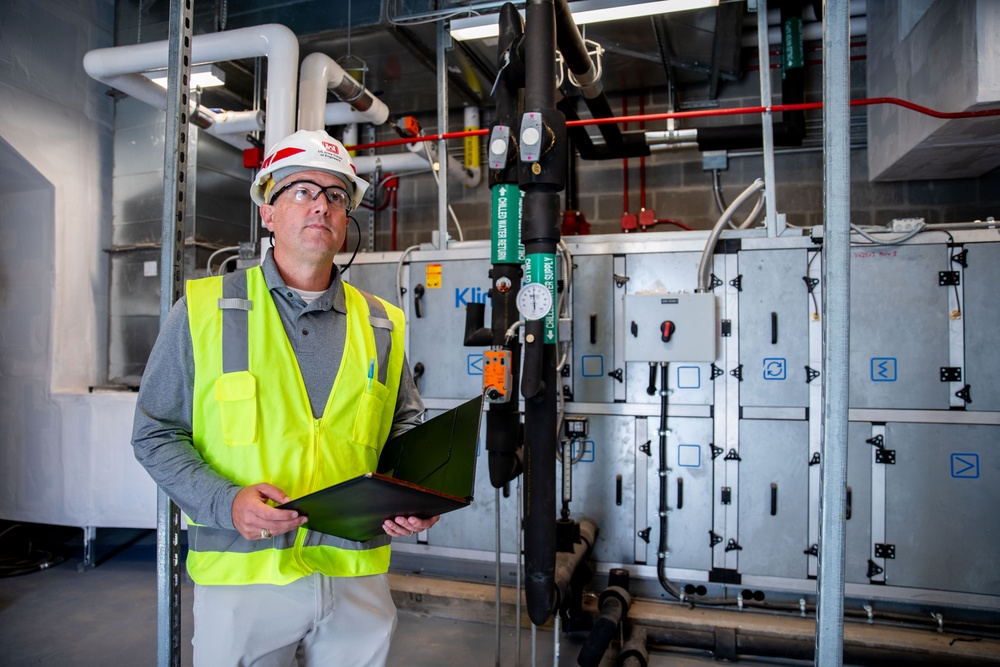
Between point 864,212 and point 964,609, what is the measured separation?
108 inches

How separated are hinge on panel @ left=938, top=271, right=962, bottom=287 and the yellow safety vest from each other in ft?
10.1

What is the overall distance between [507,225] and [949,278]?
232cm

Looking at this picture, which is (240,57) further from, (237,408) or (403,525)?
(403,525)

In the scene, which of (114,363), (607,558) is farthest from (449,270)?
(114,363)

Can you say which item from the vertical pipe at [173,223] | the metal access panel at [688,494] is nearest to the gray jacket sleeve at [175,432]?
the vertical pipe at [173,223]

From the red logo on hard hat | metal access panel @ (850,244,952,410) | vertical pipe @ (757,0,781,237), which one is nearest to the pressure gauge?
the red logo on hard hat

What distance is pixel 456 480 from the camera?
1332mm

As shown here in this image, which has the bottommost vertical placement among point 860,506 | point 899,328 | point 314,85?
point 860,506

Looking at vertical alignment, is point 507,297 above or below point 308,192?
below

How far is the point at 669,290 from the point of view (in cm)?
344

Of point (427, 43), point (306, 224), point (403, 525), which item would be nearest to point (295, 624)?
point (403, 525)

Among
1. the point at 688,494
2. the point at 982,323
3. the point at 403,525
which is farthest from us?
the point at 688,494

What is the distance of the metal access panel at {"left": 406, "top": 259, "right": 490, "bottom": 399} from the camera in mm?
3734

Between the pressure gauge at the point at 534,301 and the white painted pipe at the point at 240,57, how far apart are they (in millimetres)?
1372
